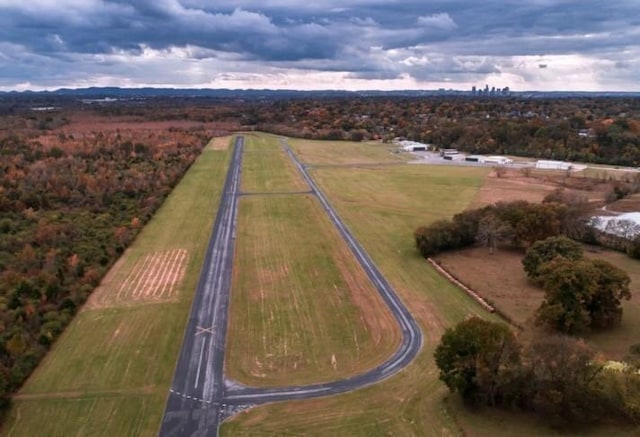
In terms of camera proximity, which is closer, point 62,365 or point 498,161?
point 62,365

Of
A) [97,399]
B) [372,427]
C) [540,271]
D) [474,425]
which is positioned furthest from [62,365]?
[540,271]

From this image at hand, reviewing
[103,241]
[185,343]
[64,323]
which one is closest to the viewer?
[185,343]

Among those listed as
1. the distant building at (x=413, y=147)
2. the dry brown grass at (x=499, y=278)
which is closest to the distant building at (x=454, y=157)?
the distant building at (x=413, y=147)

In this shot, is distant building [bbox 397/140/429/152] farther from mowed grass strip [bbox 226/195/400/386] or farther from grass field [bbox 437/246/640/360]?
grass field [bbox 437/246/640/360]

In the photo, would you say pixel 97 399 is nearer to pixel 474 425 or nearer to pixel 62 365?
pixel 62 365

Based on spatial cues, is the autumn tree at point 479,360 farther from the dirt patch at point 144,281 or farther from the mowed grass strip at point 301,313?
the dirt patch at point 144,281

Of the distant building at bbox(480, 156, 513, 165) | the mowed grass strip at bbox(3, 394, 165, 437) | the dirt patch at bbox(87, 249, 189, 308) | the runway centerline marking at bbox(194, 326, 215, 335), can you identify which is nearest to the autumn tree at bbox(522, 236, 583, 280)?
the runway centerline marking at bbox(194, 326, 215, 335)
